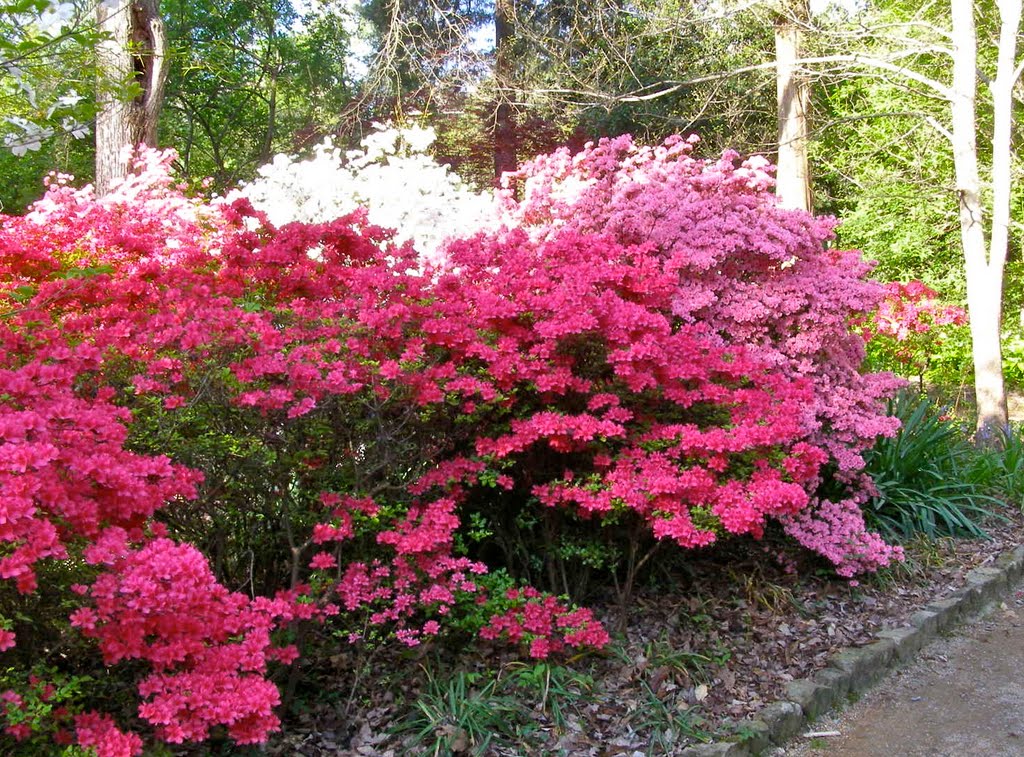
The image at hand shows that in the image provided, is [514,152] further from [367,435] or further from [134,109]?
[367,435]

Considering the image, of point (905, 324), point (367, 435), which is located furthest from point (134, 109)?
point (905, 324)

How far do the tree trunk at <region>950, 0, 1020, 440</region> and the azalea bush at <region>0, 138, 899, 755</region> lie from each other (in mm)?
3458

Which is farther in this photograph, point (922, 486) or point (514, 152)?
point (514, 152)

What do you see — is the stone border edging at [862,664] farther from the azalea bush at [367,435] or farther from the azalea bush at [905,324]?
the azalea bush at [905,324]

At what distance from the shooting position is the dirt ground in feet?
10.6

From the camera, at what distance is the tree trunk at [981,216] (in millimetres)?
7281

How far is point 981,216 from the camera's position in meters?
7.56

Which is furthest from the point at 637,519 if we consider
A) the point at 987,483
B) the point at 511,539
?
the point at 987,483

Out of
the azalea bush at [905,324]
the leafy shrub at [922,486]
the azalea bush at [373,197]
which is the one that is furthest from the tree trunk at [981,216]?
the azalea bush at [373,197]

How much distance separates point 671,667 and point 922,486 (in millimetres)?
2739

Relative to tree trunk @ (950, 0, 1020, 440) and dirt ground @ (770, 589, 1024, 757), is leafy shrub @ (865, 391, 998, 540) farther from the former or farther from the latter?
tree trunk @ (950, 0, 1020, 440)

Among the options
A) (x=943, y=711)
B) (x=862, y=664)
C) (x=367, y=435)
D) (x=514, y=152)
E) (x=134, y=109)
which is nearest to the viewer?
(x=367, y=435)

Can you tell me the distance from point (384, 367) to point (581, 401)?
100 cm

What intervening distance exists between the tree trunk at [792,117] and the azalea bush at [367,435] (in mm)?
4066
